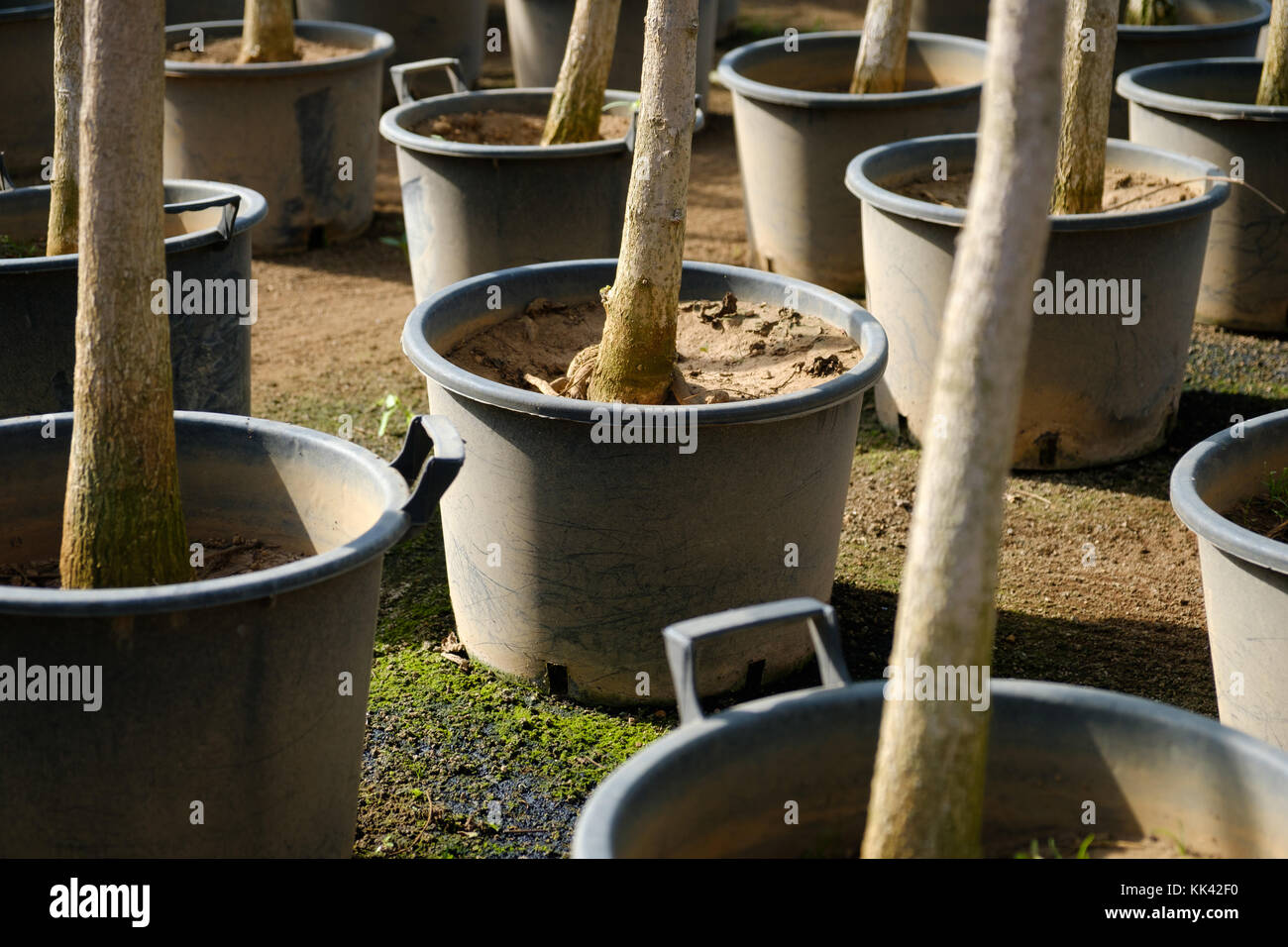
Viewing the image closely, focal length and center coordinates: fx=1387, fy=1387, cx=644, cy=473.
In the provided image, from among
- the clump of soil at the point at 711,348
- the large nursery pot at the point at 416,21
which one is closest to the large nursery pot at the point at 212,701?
the clump of soil at the point at 711,348

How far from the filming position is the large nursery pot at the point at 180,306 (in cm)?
355

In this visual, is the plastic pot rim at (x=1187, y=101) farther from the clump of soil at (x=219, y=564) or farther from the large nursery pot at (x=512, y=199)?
the clump of soil at (x=219, y=564)

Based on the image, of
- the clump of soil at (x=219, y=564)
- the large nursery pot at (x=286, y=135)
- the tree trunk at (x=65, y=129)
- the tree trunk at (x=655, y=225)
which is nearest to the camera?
the clump of soil at (x=219, y=564)

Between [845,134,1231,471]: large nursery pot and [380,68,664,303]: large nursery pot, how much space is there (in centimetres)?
91

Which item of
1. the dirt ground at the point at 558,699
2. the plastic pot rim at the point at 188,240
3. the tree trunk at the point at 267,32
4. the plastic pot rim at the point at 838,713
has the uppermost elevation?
the tree trunk at the point at 267,32

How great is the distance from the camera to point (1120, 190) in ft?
15.2

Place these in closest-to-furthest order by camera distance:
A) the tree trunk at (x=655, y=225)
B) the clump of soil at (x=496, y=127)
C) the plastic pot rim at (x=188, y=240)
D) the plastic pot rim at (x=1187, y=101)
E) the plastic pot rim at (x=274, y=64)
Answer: the tree trunk at (x=655, y=225) → the plastic pot rim at (x=188, y=240) → the plastic pot rim at (x=1187, y=101) → the clump of soil at (x=496, y=127) → the plastic pot rim at (x=274, y=64)

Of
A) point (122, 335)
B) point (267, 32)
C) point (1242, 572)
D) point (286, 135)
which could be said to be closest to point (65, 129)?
point (122, 335)

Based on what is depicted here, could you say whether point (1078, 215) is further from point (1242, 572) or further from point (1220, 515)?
point (1242, 572)

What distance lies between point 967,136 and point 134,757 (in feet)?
12.1

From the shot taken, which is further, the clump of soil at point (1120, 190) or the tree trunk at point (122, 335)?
the clump of soil at point (1120, 190)

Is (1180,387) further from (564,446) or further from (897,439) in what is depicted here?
(564,446)

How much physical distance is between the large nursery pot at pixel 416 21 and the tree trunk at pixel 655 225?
544 cm

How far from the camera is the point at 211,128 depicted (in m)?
6.04
